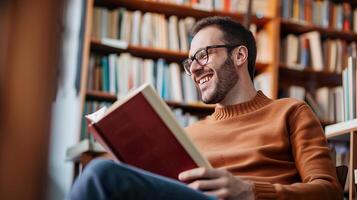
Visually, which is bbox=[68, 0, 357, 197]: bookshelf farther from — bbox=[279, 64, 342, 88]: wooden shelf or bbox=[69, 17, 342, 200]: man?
bbox=[69, 17, 342, 200]: man

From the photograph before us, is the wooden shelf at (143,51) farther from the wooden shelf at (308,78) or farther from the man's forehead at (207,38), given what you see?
the man's forehead at (207,38)

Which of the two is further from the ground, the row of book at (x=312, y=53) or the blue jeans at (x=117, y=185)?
the row of book at (x=312, y=53)

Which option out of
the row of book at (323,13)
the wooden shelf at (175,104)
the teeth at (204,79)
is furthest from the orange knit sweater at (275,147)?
the row of book at (323,13)

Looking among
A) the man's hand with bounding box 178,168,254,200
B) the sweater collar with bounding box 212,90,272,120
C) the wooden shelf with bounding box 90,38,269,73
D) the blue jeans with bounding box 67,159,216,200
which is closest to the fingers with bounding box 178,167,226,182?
the man's hand with bounding box 178,168,254,200

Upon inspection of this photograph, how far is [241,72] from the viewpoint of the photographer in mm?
1593

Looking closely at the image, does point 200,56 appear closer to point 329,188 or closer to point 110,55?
point 329,188

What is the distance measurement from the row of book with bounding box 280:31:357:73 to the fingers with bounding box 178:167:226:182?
7.49 feet

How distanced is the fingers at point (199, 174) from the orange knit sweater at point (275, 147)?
7.8 inches

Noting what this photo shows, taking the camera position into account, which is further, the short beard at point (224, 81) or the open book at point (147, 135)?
the short beard at point (224, 81)

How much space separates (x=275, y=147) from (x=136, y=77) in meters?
1.60

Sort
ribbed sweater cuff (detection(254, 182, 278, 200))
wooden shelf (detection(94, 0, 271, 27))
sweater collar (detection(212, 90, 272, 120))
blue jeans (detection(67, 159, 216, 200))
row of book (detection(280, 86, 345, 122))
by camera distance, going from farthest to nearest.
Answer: row of book (detection(280, 86, 345, 122)) → wooden shelf (detection(94, 0, 271, 27)) → sweater collar (detection(212, 90, 272, 120)) → ribbed sweater cuff (detection(254, 182, 278, 200)) → blue jeans (detection(67, 159, 216, 200))

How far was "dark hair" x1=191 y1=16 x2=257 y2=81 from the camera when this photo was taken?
5.19 ft

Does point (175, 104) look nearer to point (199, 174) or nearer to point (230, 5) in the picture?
point (230, 5)

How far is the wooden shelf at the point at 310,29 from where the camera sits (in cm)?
310
